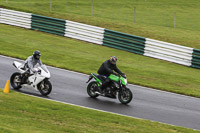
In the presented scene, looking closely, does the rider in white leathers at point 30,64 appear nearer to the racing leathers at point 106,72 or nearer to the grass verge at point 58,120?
the grass verge at point 58,120

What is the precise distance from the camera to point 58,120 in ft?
33.8

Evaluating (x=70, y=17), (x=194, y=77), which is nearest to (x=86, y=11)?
(x=70, y=17)

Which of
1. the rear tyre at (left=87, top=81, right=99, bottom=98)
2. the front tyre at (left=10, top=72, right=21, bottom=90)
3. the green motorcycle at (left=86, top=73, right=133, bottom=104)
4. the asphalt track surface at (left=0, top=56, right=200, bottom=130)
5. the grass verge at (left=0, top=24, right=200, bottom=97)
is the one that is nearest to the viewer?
the asphalt track surface at (left=0, top=56, right=200, bottom=130)

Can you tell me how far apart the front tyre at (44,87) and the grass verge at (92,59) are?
17.0 ft

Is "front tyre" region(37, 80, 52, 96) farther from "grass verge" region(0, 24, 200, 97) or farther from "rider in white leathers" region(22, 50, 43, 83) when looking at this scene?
"grass verge" region(0, 24, 200, 97)

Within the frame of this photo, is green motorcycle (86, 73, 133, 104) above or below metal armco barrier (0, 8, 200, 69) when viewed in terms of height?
below

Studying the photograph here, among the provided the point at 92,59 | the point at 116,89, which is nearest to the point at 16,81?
the point at 116,89

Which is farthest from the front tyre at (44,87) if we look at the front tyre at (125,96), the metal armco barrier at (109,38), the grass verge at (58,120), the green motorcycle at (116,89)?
the metal armco barrier at (109,38)

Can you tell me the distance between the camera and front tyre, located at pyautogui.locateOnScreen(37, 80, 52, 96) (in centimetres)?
1391

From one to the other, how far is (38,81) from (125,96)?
10.9 ft

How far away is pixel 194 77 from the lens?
68.3 ft

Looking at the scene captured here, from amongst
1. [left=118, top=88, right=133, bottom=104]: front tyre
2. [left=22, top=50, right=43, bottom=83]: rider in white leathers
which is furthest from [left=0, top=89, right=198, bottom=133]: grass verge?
[left=118, top=88, right=133, bottom=104]: front tyre

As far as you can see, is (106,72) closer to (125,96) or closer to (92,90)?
(92,90)

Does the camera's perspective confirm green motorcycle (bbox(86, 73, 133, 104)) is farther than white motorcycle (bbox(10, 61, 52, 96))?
Yes
